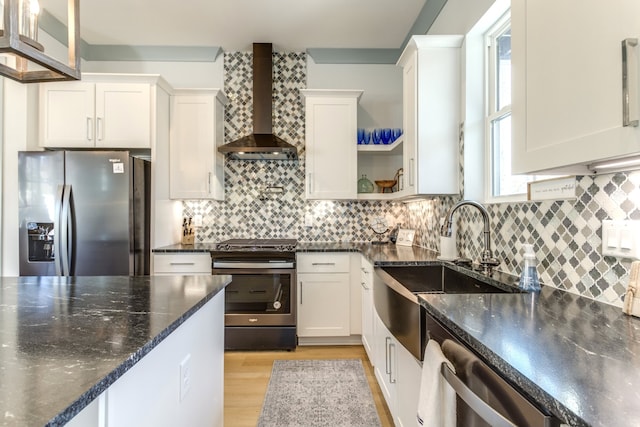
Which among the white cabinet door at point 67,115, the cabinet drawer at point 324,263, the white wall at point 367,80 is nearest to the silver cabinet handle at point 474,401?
the cabinet drawer at point 324,263

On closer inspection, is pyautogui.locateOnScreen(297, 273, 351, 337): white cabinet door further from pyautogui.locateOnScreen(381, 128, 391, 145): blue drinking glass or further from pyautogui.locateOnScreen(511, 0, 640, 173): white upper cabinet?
pyautogui.locateOnScreen(511, 0, 640, 173): white upper cabinet

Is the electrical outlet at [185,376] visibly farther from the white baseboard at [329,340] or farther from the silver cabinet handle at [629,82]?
the white baseboard at [329,340]

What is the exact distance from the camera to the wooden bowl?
11.2 ft

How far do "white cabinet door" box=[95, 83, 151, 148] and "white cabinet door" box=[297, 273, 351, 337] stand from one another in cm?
195

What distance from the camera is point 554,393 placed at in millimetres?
565

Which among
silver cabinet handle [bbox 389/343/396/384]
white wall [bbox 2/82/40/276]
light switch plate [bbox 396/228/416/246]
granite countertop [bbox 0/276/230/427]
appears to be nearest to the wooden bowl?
light switch plate [bbox 396/228/416/246]

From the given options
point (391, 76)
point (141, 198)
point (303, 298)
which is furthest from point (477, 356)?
point (391, 76)

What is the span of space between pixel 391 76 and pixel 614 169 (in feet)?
9.29

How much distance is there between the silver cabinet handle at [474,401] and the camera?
2.28 ft

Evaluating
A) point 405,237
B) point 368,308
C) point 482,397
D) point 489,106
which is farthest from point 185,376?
point 405,237

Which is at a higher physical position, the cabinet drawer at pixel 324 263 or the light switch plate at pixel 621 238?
the light switch plate at pixel 621 238

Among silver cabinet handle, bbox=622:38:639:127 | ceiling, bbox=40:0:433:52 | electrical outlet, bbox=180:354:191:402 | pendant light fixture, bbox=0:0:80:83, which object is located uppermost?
ceiling, bbox=40:0:433:52

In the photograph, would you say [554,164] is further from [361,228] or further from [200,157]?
[200,157]

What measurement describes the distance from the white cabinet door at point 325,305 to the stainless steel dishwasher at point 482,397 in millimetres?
1995
